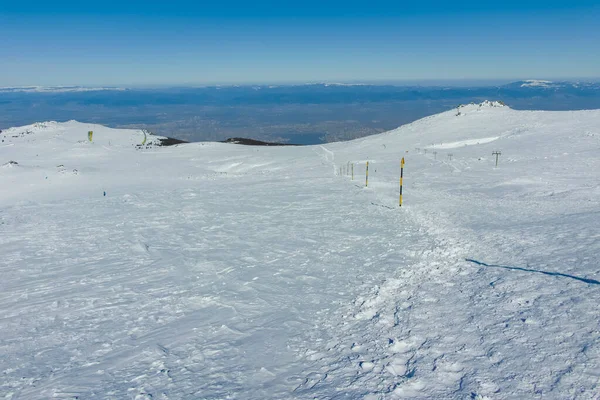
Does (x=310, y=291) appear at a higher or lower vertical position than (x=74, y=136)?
lower

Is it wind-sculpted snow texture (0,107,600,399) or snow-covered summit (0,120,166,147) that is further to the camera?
snow-covered summit (0,120,166,147)

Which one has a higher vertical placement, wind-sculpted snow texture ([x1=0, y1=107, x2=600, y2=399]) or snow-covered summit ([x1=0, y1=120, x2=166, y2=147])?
snow-covered summit ([x1=0, y1=120, x2=166, y2=147])

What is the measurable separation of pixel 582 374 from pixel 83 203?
69.9 ft

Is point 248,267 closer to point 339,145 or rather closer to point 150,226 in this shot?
point 150,226

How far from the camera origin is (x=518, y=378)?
5254 millimetres

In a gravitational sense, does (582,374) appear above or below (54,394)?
above

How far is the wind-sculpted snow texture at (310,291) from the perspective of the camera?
5801 millimetres

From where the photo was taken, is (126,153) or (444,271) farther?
(126,153)

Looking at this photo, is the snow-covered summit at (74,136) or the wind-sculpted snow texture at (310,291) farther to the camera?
the snow-covered summit at (74,136)

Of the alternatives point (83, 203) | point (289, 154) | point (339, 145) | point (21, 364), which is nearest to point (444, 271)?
point (21, 364)

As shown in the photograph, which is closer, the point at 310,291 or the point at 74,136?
the point at 310,291

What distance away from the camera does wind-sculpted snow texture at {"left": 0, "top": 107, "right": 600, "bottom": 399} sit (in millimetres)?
5801

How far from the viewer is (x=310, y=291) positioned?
9.05m

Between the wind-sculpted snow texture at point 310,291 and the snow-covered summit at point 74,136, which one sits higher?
the snow-covered summit at point 74,136
